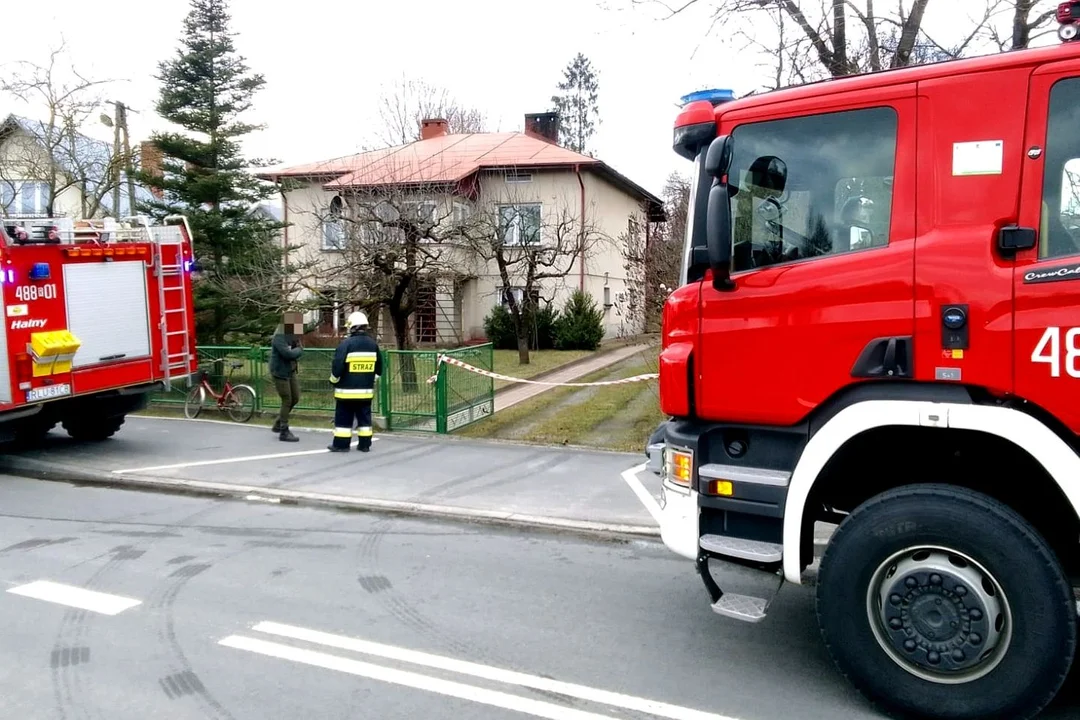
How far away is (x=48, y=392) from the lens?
9891mm

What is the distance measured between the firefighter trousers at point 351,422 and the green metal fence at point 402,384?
1125 millimetres

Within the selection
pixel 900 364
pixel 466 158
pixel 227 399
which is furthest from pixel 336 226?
pixel 900 364

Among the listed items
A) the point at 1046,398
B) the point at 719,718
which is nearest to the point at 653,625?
the point at 719,718

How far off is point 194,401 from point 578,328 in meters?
14.3

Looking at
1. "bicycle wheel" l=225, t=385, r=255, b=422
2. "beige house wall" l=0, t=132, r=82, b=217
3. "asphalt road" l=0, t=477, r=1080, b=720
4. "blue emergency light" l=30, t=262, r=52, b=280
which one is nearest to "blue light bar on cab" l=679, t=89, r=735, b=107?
"asphalt road" l=0, t=477, r=1080, b=720

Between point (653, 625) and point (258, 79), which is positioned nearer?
point (653, 625)

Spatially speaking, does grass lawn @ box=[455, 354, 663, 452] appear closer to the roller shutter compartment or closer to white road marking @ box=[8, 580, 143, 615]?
the roller shutter compartment

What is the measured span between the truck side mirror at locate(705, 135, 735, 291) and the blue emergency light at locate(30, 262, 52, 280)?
860 centimetres

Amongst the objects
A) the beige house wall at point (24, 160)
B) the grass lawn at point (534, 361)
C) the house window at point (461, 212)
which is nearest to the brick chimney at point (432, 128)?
the grass lawn at point (534, 361)

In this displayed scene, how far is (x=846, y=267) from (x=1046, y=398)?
991 millimetres

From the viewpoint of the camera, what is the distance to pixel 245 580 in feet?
19.6

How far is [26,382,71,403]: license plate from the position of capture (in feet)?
31.7

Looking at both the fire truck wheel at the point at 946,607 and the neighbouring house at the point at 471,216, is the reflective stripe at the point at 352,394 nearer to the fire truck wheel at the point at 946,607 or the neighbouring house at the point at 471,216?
the neighbouring house at the point at 471,216

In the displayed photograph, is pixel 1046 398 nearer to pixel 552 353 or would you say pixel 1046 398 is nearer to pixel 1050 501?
pixel 1050 501
